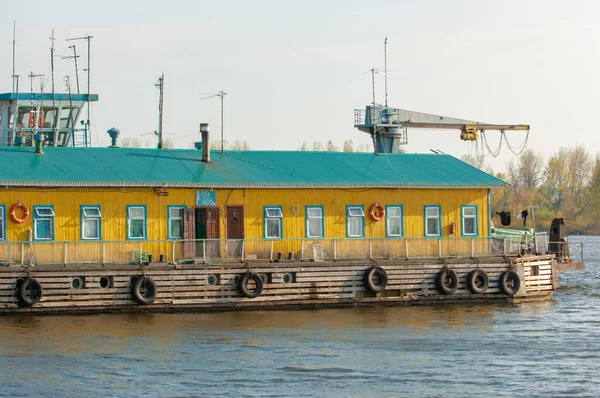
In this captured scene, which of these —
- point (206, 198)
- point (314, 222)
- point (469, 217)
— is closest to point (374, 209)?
point (314, 222)

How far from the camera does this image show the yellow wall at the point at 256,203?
38.0 meters

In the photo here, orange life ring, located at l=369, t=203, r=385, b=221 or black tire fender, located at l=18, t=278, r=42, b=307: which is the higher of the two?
orange life ring, located at l=369, t=203, r=385, b=221

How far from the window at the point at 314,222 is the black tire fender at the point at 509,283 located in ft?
23.3

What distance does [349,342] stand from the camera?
A: 32281 millimetres

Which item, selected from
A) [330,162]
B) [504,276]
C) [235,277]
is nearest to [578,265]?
[504,276]

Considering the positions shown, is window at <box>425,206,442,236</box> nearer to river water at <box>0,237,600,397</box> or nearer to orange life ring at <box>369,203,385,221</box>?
orange life ring at <box>369,203,385,221</box>

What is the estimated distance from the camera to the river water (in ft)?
87.0

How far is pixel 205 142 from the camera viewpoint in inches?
1662

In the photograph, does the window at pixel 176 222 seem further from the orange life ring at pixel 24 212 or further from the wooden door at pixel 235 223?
the orange life ring at pixel 24 212

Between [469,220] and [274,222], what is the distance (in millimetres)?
8245

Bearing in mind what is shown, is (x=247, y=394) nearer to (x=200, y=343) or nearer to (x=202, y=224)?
(x=200, y=343)

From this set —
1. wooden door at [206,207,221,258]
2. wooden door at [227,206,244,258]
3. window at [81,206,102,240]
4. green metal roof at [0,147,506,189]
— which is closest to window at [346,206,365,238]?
green metal roof at [0,147,506,189]

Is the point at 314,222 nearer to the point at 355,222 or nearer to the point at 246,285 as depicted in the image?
the point at 355,222

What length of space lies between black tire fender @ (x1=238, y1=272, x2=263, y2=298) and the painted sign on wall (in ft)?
11.6
